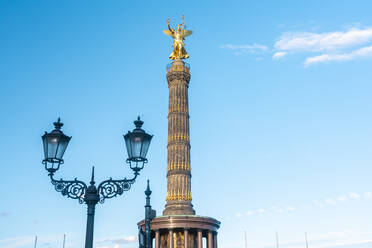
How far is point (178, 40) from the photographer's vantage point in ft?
141

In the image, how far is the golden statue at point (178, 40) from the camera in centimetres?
4256

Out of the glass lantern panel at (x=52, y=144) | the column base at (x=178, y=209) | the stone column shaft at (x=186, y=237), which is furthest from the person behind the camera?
the column base at (x=178, y=209)

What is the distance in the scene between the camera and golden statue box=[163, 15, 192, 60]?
140 feet

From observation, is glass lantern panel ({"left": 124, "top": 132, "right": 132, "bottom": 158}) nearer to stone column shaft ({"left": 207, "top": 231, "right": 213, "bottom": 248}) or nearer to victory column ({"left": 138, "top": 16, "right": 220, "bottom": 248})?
victory column ({"left": 138, "top": 16, "right": 220, "bottom": 248})

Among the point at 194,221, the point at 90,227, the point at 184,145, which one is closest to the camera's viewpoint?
the point at 90,227

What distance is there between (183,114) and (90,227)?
31.9m

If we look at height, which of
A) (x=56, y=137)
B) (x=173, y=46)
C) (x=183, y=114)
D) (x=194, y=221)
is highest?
(x=173, y=46)

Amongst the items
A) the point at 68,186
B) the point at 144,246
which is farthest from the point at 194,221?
the point at 68,186

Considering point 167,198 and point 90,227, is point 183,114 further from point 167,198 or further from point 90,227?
point 90,227

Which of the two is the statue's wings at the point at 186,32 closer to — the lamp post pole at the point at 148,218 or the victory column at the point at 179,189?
the victory column at the point at 179,189

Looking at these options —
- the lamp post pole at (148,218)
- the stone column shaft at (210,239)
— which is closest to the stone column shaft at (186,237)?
the stone column shaft at (210,239)

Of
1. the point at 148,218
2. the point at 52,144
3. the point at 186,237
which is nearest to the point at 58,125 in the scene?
the point at 52,144

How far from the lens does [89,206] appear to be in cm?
774

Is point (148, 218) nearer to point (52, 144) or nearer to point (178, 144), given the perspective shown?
point (52, 144)
